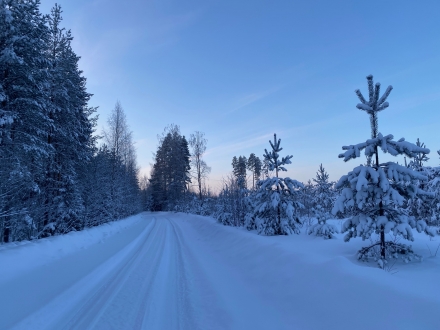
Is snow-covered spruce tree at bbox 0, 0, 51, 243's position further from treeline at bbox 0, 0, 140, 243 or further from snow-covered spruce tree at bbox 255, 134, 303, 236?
snow-covered spruce tree at bbox 255, 134, 303, 236

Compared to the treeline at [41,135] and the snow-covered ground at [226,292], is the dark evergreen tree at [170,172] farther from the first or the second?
the snow-covered ground at [226,292]

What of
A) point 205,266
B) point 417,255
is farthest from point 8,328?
point 417,255

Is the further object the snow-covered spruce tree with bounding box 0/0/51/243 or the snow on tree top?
the snow-covered spruce tree with bounding box 0/0/51/243

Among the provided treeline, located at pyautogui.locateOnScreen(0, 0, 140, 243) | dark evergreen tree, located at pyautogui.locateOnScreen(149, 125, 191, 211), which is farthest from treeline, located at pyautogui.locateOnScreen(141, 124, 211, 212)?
treeline, located at pyautogui.locateOnScreen(0, 0, 140, 243)

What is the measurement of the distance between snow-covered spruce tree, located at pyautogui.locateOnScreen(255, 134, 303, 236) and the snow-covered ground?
362cm

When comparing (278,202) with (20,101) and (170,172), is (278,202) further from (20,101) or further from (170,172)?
(170,172)

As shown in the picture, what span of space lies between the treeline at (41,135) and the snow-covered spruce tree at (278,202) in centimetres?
939

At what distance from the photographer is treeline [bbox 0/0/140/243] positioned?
946 cm

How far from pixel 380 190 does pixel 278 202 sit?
578cm

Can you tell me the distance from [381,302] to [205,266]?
516 centimetres

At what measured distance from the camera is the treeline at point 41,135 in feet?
31.0

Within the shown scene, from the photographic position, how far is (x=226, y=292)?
5.21 metres

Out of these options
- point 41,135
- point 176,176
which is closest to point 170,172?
point 176,176

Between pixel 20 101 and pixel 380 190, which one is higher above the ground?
pixel 20 101
